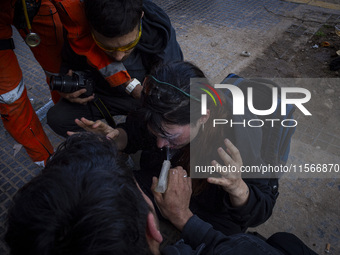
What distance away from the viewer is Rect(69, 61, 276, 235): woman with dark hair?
5.28 ft

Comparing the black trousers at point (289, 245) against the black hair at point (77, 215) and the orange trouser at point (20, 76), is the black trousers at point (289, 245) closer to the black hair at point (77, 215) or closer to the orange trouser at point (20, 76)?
the black hair at point (77, 215)

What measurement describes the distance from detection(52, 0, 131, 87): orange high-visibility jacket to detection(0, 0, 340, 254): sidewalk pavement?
1.36 metres

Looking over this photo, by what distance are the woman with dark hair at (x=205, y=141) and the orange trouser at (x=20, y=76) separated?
2.94 feet

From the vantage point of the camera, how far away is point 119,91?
8.86ft

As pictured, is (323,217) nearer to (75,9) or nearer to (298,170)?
(298,170)

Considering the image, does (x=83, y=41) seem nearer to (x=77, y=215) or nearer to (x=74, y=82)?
(x=74, y=82)

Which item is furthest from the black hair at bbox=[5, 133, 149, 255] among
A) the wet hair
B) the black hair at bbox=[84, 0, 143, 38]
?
the black hair at bbox=[84, 0, 143, 38]

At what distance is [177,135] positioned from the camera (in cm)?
178

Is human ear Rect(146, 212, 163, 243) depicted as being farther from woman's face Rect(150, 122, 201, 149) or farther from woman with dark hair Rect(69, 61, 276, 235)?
woman's face Rect(150, 122, 201, 149)

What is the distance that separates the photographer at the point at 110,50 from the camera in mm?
1984

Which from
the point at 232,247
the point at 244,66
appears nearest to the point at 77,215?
the point at 232,247

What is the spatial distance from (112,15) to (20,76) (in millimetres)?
1170

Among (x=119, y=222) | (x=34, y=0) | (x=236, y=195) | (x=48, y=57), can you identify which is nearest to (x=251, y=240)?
(x=236, y=195)

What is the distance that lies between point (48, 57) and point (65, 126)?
795 millimetres
